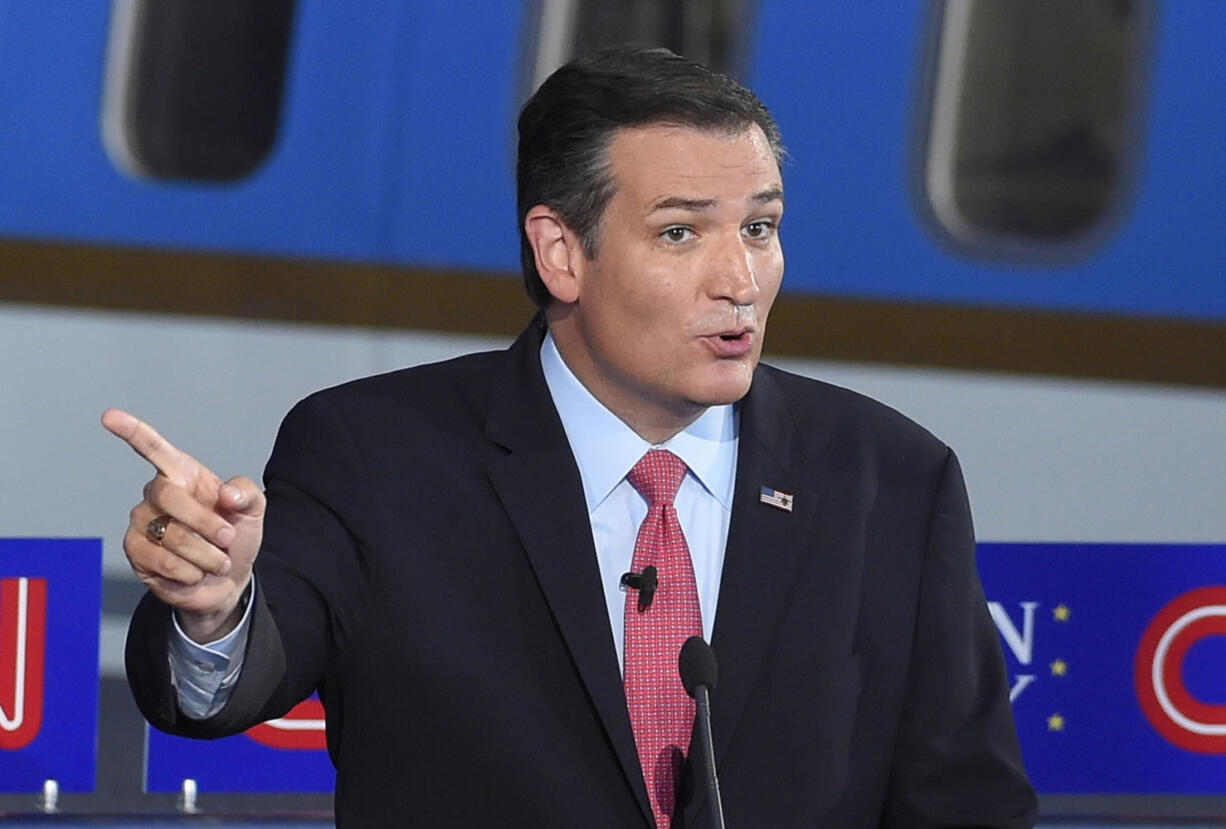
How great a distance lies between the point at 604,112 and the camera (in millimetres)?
1930

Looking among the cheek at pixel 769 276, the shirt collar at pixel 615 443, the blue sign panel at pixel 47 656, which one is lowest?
the blue sign panel at pixel 47 656

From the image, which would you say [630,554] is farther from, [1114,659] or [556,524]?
[1114,659]

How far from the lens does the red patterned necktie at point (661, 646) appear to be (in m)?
1.79

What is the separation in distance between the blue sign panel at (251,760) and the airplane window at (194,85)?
851mm

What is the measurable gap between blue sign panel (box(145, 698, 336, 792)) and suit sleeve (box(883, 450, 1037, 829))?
4.42ft

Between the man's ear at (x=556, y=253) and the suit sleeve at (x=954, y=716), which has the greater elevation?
the man's ear at (x=556, y=253)

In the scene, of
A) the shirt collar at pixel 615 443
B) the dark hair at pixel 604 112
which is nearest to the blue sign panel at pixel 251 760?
the shirt collar at pixel 615 443

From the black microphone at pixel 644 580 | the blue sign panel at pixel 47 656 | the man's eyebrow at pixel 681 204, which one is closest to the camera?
the black microphone at pixel 644 580

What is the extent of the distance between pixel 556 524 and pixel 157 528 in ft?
1.47

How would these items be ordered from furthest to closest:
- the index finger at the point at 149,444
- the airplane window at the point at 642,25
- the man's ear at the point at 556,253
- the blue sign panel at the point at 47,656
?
the airplane window at the point at 642,25
the blue sign panel at the point at 47,656
the man's ear at the point at 556,253
the index finger at the point at 149,444

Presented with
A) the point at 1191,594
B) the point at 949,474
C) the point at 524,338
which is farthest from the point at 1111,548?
the point at 524,338

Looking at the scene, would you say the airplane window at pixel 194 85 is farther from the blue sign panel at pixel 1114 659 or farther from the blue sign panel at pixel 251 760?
the blue sign panel at pixel 1114 659

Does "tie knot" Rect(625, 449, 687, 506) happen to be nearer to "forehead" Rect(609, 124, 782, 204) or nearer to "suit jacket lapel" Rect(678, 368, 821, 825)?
"suit jacket lapel" Rect(678, 368, 821, 825)

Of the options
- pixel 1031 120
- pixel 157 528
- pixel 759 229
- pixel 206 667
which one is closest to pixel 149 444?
pixel 157 528
